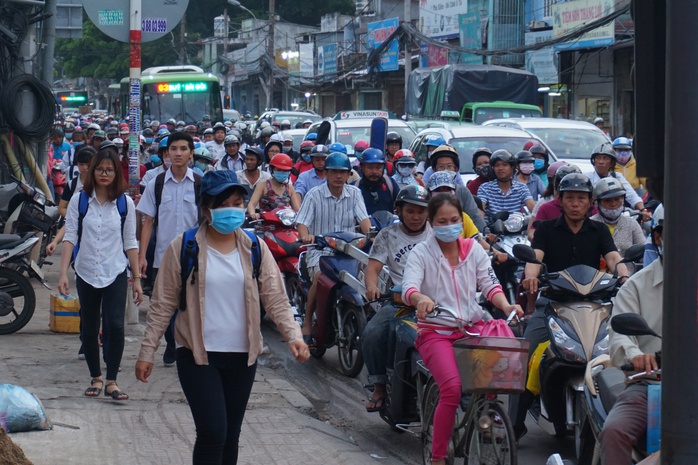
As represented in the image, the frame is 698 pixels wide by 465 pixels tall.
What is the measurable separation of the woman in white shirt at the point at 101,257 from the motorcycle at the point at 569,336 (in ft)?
9.75

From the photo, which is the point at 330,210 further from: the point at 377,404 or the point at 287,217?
the point at 377,404

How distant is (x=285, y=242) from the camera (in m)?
11.5

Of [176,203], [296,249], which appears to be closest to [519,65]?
[296,249]

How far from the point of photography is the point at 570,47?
114 ft

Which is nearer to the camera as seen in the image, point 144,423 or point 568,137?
point 144,423

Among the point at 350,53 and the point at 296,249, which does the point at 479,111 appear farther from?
the point at 350,53

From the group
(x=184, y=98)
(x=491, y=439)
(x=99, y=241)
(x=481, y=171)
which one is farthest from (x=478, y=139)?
(x=184, y=98)

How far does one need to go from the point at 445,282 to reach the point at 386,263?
132cm

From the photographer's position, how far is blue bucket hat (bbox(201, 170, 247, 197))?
17.3 feet

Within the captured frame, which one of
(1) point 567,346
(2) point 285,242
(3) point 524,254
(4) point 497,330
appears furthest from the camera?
(2) point 285,242

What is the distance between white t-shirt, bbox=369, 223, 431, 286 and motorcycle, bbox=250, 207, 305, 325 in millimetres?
3730

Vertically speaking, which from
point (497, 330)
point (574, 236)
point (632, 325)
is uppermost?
point (574, 236)

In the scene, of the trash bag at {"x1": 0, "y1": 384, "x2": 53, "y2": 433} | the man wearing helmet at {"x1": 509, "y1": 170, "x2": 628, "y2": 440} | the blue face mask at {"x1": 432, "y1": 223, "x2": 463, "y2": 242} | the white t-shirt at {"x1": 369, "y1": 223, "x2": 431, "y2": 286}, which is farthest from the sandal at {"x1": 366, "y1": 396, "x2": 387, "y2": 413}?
the trash bag at {"x1": 0, "y1": 384, "x2": 53, "y2": 433}

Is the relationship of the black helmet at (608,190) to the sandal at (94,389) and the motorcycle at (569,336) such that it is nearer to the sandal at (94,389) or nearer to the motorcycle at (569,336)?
the motorcycle at (569,336)
